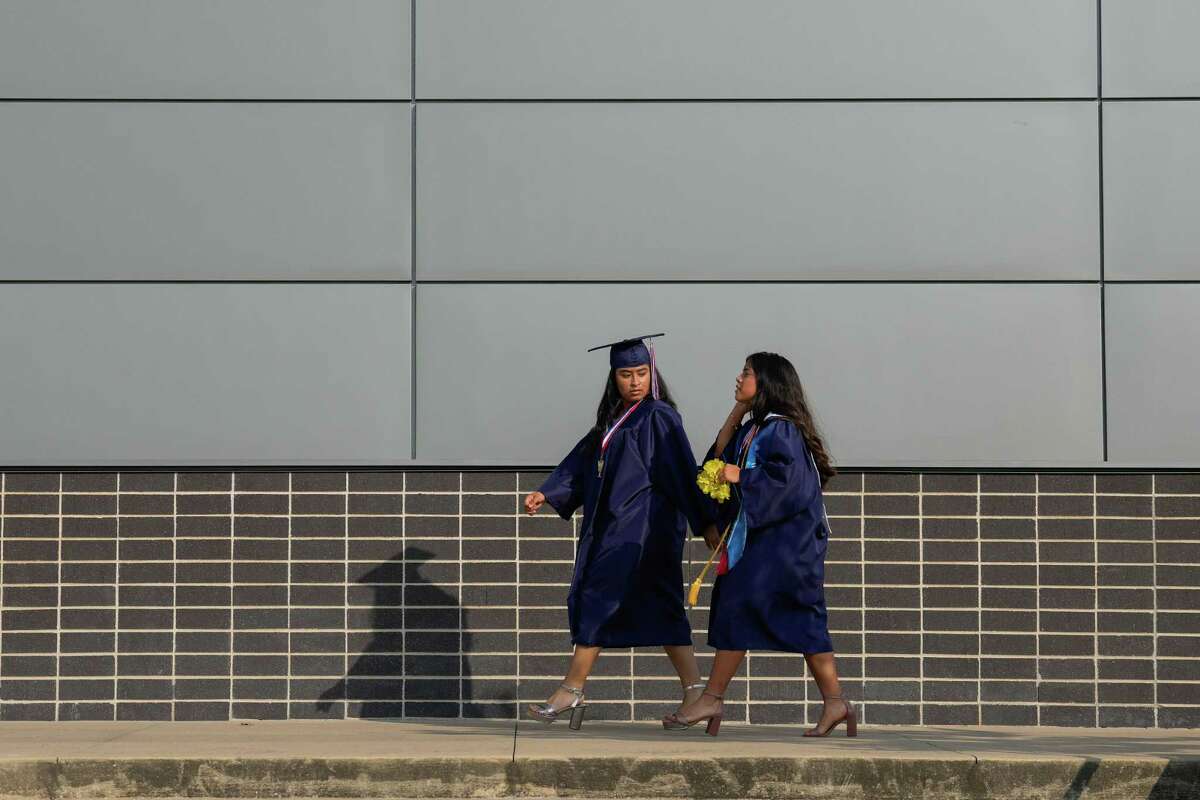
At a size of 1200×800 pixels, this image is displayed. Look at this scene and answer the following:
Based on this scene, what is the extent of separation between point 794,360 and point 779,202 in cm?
82

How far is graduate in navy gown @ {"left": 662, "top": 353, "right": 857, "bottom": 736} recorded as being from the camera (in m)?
7.66

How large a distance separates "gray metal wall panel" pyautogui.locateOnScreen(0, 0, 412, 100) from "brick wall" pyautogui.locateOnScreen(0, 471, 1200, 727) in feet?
6.57

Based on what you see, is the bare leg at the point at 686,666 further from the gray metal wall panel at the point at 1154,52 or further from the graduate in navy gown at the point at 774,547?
the gray metal wall panel at the point at 1154,52

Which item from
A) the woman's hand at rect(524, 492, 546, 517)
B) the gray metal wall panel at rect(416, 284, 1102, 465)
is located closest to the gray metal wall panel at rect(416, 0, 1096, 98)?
the gray metal wall panel at rect(416, 284, 1102, 465)

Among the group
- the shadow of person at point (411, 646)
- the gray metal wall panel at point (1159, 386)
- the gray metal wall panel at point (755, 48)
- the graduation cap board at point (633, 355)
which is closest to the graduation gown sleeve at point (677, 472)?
the graduation cap board at point (633, 355)

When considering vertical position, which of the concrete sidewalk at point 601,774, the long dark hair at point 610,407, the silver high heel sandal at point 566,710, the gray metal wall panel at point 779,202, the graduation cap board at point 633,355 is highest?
the gray metal wall panel at point 779,202

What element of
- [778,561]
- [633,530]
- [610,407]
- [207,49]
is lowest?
[778,561]

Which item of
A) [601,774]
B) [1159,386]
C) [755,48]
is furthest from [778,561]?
[755,48]

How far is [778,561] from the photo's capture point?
25.3ft

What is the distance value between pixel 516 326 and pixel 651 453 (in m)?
1.28

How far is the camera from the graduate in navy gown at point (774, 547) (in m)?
7.66

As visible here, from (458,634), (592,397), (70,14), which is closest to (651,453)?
(592,397)

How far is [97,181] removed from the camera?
8.87 meters

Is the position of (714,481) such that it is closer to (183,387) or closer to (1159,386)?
(1159,386)
